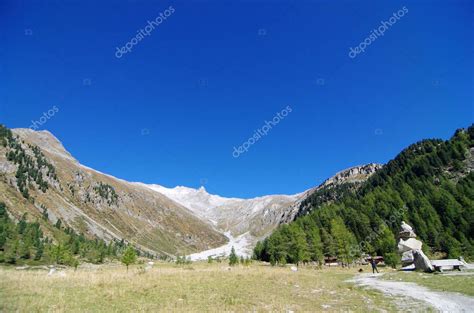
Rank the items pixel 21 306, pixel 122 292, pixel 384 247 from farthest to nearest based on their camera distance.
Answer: pixel 384 247 < pixel 122 292 < pixel 21 306

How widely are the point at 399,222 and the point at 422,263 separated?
7051 centimetres

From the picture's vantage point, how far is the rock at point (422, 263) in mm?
36378

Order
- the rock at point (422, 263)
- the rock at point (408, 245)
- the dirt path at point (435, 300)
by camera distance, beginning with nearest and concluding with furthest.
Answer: the dirt path at point (435, 300), the rock at point (422, 263), the rock at point (408, 245)

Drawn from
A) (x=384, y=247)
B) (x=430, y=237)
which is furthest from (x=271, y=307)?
(x=430, y=237)

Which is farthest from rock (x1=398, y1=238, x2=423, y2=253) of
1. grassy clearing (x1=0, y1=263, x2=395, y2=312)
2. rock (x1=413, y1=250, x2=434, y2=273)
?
grassy clearing (x1=0, y1=263, x2=395, y2=312)

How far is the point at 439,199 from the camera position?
97188 millimetres

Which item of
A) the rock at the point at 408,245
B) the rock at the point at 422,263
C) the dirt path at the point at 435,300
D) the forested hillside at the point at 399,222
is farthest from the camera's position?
the forested hillside at the point at 399,222

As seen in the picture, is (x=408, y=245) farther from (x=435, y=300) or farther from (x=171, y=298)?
(x=171, y=298)

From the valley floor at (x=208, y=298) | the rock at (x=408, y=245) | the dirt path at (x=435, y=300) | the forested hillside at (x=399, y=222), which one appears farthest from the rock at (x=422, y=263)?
the dirt path at (x=435, y=300)

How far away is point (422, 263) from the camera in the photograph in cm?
3791

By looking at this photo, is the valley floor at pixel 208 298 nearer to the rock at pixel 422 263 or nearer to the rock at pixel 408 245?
the rock at pixel 422 263

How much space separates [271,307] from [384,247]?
69.4m

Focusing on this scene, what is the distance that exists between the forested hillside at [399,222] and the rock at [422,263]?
17.9 meters

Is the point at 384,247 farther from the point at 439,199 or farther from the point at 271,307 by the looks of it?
the point at 271,307
